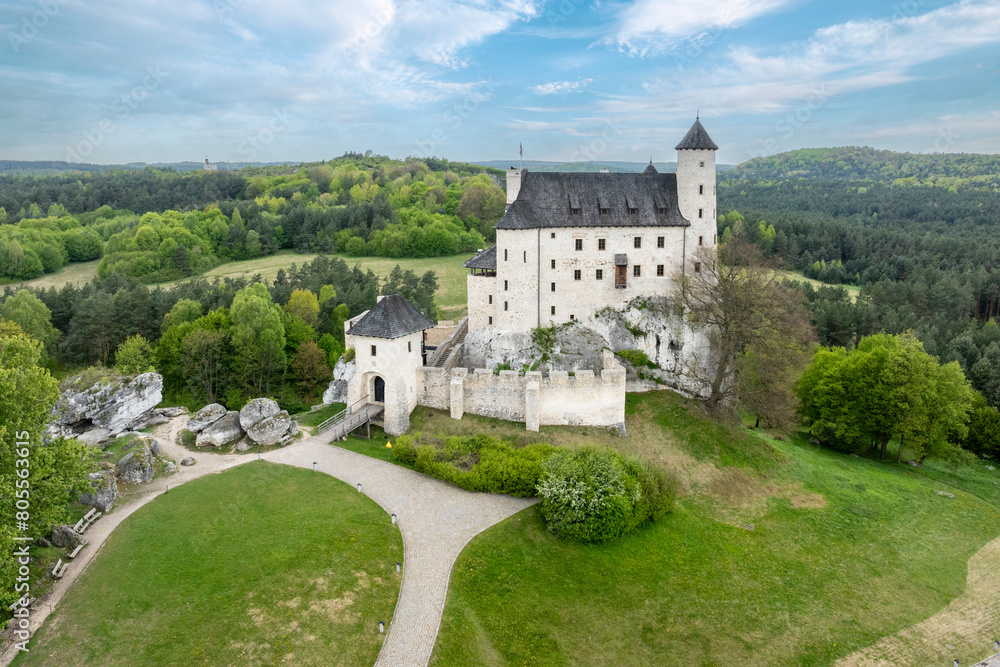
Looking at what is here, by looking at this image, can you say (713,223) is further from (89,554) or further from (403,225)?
(403,225)

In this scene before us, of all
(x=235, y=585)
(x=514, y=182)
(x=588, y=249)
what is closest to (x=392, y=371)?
(x=235, y=585)

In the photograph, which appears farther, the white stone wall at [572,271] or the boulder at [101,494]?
the white stone wall at [572,271]

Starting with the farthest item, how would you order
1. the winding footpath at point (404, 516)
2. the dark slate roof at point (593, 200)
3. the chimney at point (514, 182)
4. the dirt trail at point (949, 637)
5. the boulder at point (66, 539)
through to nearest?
1. the chimney at point (514, 182)
2. the dark slate roof at point (593, 200)
3. the boulder at point (66, 539)
4. the dirt trail at point (949, 637)
5. the winding footpath at point (404, 516)

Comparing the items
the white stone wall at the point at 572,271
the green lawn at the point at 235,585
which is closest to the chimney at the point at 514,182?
the white stone wall at the point at 572,271

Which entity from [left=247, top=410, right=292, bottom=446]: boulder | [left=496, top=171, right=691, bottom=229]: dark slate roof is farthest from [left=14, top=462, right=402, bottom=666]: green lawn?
[left=496, top=171, right=691, bottom=229]: dark slate roof

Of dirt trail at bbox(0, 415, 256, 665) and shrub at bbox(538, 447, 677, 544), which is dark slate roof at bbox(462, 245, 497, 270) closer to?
shrub at bbox(538, 447, 677, 544)

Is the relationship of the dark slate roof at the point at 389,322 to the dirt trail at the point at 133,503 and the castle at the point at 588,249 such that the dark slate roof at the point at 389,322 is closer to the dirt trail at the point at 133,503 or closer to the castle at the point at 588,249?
the castle at the point at 588,249

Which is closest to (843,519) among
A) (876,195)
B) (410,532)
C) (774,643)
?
(774,643)
